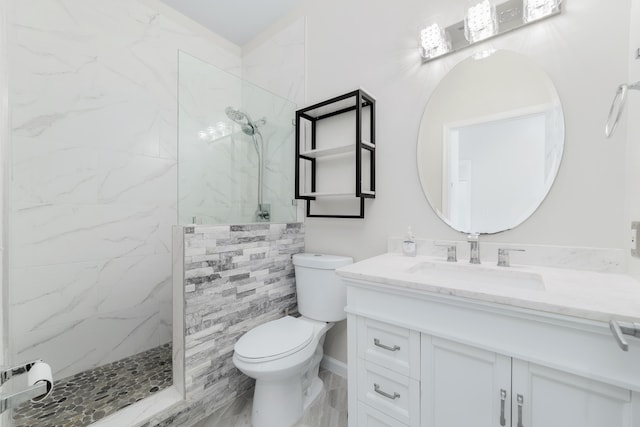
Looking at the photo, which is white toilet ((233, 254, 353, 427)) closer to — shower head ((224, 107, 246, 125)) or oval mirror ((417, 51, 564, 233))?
oval mirror ((417, 51, 564, 233))

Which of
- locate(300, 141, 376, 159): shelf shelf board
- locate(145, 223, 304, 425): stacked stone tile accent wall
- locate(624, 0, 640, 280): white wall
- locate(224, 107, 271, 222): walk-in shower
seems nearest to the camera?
locate(624, 0, 640, 280): white wall

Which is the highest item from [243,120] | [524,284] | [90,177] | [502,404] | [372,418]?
[243,120]

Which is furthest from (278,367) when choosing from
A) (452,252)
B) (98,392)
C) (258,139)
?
(258,139)

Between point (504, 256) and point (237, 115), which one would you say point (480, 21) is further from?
point (237, 115)

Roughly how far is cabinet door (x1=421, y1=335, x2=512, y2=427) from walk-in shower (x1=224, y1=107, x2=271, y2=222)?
1.29 meters

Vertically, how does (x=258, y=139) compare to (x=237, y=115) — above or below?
below

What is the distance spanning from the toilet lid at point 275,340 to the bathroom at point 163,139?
0.43 metres

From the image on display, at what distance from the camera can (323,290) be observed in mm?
1649

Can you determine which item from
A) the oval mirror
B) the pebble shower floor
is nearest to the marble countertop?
the oval mirror

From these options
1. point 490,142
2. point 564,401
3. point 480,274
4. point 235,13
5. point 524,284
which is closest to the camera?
point 564,401

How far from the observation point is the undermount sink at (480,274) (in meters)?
1.06

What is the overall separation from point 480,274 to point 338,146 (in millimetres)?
1083

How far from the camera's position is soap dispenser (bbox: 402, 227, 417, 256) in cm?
143

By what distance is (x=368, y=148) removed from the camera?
63.2 inches
